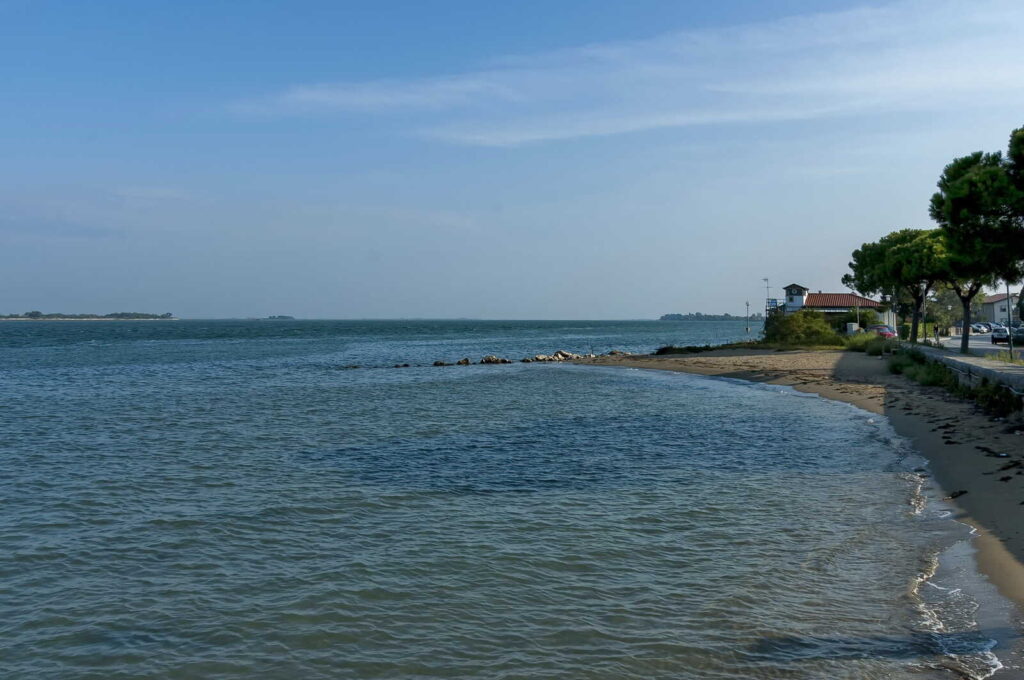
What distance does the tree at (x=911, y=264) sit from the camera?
47688mm

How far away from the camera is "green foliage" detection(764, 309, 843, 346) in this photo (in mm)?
59781

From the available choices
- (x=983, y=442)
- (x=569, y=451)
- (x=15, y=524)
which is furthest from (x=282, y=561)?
(x=983, y=442)

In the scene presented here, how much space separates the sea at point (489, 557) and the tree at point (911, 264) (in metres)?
29.3

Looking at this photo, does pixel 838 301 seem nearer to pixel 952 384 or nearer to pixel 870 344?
pixel 870 344

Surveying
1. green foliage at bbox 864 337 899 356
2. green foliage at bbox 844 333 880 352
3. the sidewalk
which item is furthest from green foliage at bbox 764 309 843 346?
the sidewalk

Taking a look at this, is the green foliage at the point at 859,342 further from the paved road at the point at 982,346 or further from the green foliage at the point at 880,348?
the paved road at the point at 982,346

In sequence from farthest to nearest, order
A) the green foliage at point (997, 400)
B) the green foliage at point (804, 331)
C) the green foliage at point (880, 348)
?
the green foliage at point (804, 331) < the green foliage at point (880, 348) < the green foliage at point (997, 400)

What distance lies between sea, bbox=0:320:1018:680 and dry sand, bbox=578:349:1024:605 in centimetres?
46

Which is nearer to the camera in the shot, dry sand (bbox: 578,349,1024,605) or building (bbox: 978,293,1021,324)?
dry sand (bbox: 578,349,1024,605)

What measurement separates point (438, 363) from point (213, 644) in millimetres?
51071

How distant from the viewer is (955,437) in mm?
19078

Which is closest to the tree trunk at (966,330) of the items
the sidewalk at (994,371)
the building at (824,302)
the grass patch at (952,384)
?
the grass patch at (952,384)

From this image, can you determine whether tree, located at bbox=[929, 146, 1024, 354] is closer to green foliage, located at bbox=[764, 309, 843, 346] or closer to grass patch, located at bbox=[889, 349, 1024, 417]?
grass patch, located at bbox=[889, 349, 1024, 417]

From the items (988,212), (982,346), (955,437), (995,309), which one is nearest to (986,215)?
(988,212)
